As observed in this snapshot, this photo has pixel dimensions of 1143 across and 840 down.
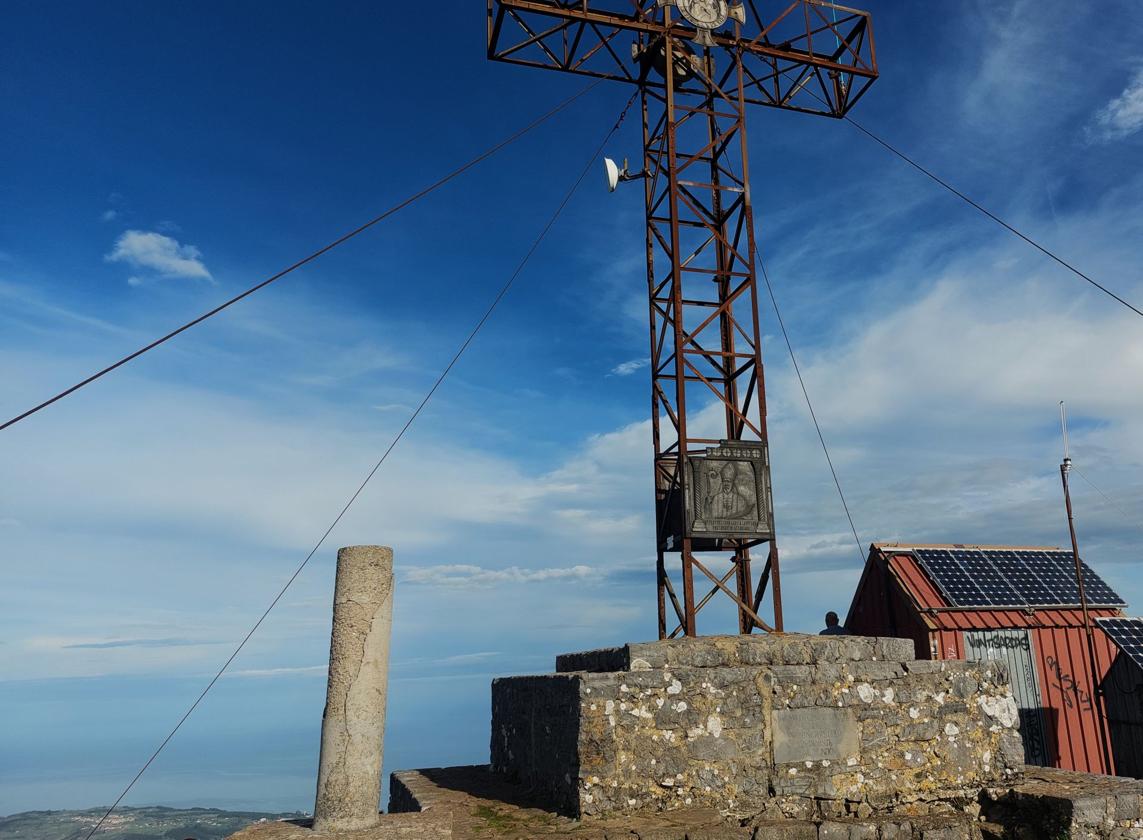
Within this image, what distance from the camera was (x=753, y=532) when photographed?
10.1m

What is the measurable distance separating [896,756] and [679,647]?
98.7 inches

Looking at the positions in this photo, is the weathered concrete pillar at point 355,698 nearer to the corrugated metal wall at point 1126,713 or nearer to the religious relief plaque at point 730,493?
the religious relief plaque at point 730,493

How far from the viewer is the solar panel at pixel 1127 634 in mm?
13803

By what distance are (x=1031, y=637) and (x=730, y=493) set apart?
897cm

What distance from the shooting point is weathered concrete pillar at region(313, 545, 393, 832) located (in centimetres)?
687

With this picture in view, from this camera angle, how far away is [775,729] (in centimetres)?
762

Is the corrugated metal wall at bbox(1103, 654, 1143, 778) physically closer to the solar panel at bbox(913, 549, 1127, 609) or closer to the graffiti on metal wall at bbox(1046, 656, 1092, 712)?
the graffiti on metal wall at bbox(1046, 656, 1092, 712)

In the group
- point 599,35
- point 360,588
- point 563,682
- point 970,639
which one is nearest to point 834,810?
point 563,682

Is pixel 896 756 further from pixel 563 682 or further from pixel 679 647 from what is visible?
pixel 563 682

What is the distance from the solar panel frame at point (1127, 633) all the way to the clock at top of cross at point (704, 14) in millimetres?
13098

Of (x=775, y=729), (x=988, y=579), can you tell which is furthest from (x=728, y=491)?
(x=988, y=579)

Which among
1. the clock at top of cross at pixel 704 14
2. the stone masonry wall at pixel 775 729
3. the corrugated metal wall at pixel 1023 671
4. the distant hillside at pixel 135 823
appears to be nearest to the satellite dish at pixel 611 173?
the clock at top of cross at pixel 704 14

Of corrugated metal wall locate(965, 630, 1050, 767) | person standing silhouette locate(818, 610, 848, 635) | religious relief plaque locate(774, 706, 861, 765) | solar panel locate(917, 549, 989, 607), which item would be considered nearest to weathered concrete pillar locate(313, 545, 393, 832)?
religious relief plaque locate(774, 706, 861, 765)

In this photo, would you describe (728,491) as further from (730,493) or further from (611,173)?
(611,173)
